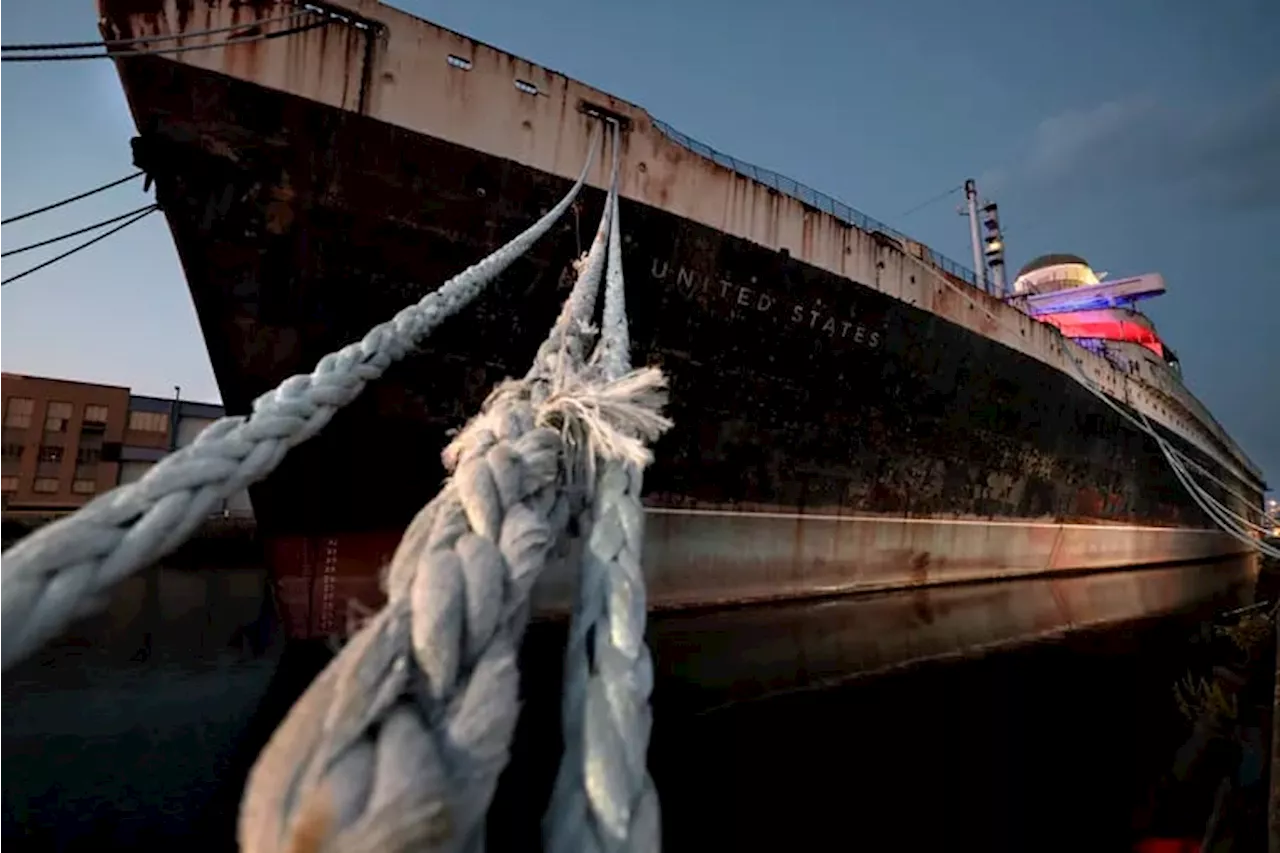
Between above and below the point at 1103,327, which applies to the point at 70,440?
below

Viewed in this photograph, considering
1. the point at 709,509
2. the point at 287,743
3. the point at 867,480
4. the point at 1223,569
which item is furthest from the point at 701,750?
the point at 1223,569

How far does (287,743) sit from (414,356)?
577 cm

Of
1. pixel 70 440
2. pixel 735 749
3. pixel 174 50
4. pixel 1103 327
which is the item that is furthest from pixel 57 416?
pixel 1103 327

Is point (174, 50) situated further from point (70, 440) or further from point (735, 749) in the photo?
point (70, 440)

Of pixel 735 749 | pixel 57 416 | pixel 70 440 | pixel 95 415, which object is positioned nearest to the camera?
pixel 735 749

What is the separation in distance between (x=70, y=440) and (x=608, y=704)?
28822mm

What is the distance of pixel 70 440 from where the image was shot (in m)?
21.8

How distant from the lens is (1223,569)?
2081cm

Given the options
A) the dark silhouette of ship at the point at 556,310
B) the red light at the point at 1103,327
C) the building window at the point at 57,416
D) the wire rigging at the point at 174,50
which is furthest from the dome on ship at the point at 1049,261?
the building window at the point at 57,416

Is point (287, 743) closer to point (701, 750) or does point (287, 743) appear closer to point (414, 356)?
point (701, 750)

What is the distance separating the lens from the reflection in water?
138 inches

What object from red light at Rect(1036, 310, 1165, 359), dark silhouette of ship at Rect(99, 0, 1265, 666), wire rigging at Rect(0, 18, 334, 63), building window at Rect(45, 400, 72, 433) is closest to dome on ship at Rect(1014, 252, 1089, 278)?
red light at Rect(1036, 310, 1165, 359)

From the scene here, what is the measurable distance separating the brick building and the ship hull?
58.7ft

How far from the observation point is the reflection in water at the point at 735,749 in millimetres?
3506
